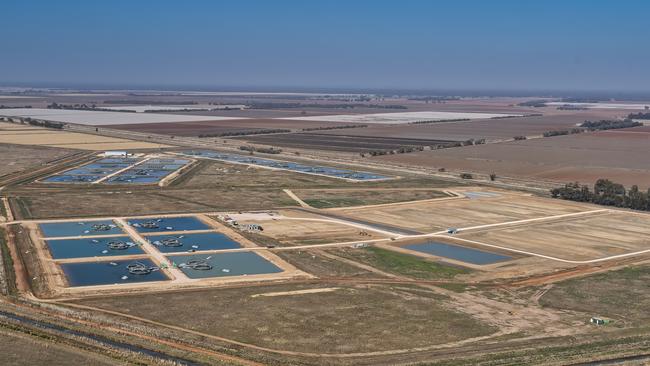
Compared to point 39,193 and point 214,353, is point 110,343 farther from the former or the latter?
point 39,193

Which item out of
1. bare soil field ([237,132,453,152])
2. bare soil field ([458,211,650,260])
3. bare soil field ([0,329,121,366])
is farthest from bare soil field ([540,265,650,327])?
bare soil field ([237,132,453,152])

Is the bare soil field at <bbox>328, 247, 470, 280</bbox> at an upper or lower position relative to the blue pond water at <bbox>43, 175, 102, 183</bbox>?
upper

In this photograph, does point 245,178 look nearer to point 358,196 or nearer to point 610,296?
point 358,196

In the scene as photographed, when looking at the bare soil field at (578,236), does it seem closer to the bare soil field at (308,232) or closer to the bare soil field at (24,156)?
the bare soil field at (308,232)

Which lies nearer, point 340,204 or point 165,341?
point 165,341

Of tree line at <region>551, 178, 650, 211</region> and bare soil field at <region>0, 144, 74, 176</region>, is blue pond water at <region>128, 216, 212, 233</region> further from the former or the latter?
tree line at <region>551, 178, 650, 211</region>

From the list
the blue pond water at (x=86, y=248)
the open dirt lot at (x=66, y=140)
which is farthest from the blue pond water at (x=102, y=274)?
the open dirt lot at (x=66, y=140)

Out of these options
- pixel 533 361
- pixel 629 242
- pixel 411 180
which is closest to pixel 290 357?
pixel 533 361
